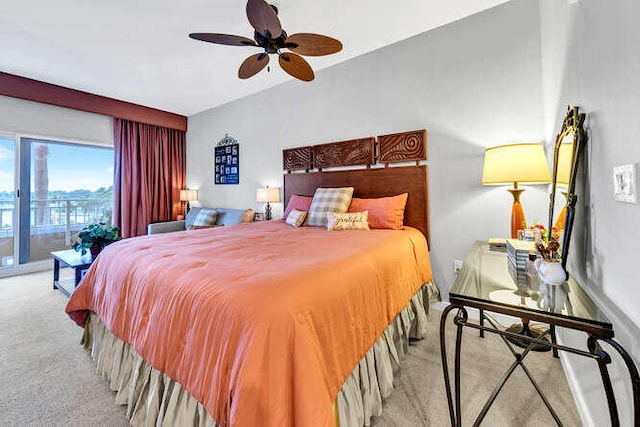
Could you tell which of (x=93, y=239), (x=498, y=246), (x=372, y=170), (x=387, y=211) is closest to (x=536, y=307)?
(x=498, y=246)

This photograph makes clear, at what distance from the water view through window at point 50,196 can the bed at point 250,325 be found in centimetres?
331

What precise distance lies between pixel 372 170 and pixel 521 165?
1403 mm

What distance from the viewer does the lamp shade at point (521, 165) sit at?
179cm

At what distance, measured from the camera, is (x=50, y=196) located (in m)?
4.14

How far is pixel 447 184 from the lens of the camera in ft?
8.36

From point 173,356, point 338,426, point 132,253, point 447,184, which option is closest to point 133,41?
point 132,253

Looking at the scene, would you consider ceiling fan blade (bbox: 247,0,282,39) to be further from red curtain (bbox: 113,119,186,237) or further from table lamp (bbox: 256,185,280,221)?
red curtain (bbox: 113,119,186,237)

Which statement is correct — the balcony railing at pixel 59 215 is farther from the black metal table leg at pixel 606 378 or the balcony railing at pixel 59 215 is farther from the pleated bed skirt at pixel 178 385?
the black metal table leg at pixel 606 378

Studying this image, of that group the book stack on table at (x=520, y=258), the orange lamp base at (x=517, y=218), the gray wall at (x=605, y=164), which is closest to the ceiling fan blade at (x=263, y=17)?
the gray wall at (x=605, y=164)

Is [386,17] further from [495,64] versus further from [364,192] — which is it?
[364,192]

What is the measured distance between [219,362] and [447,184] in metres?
2.40

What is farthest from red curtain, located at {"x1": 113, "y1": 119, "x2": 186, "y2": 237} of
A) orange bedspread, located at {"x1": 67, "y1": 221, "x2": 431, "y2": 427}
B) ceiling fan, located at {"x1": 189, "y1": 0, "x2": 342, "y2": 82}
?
ceiling fan, located at {"x1": 189, "y1": 0, "x2": 342, "y2": 82}

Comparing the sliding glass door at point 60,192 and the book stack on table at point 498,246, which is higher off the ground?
the sliding glass door at point 60,192

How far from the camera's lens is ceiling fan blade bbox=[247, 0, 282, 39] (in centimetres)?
163
